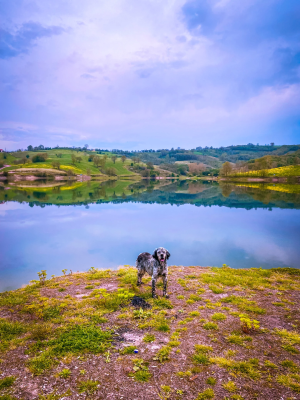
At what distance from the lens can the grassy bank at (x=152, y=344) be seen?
21.3 feet

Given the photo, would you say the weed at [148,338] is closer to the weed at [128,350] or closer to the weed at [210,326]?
the weed at [128,350]

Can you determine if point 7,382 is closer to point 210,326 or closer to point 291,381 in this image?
point 210,326

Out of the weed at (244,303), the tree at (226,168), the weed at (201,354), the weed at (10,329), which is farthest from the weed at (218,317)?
the tree at (226,168)

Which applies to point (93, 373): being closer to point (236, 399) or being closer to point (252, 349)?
point (236, 399)

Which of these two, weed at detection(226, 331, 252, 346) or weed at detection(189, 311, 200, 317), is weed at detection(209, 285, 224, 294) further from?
weed at detection(226, 331, 252, 346)

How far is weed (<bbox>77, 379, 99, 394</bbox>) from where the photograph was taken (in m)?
6.38

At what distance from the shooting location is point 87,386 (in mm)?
6531

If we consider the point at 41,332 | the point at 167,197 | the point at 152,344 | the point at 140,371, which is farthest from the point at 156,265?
the point at 167,197

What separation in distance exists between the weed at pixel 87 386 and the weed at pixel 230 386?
3.77 metres

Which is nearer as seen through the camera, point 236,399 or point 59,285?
point 236,399

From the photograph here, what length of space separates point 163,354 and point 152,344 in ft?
2.60

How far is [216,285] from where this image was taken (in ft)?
47.7

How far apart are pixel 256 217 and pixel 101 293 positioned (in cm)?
3924

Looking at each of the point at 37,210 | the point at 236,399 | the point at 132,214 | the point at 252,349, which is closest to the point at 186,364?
the point at 236,399
